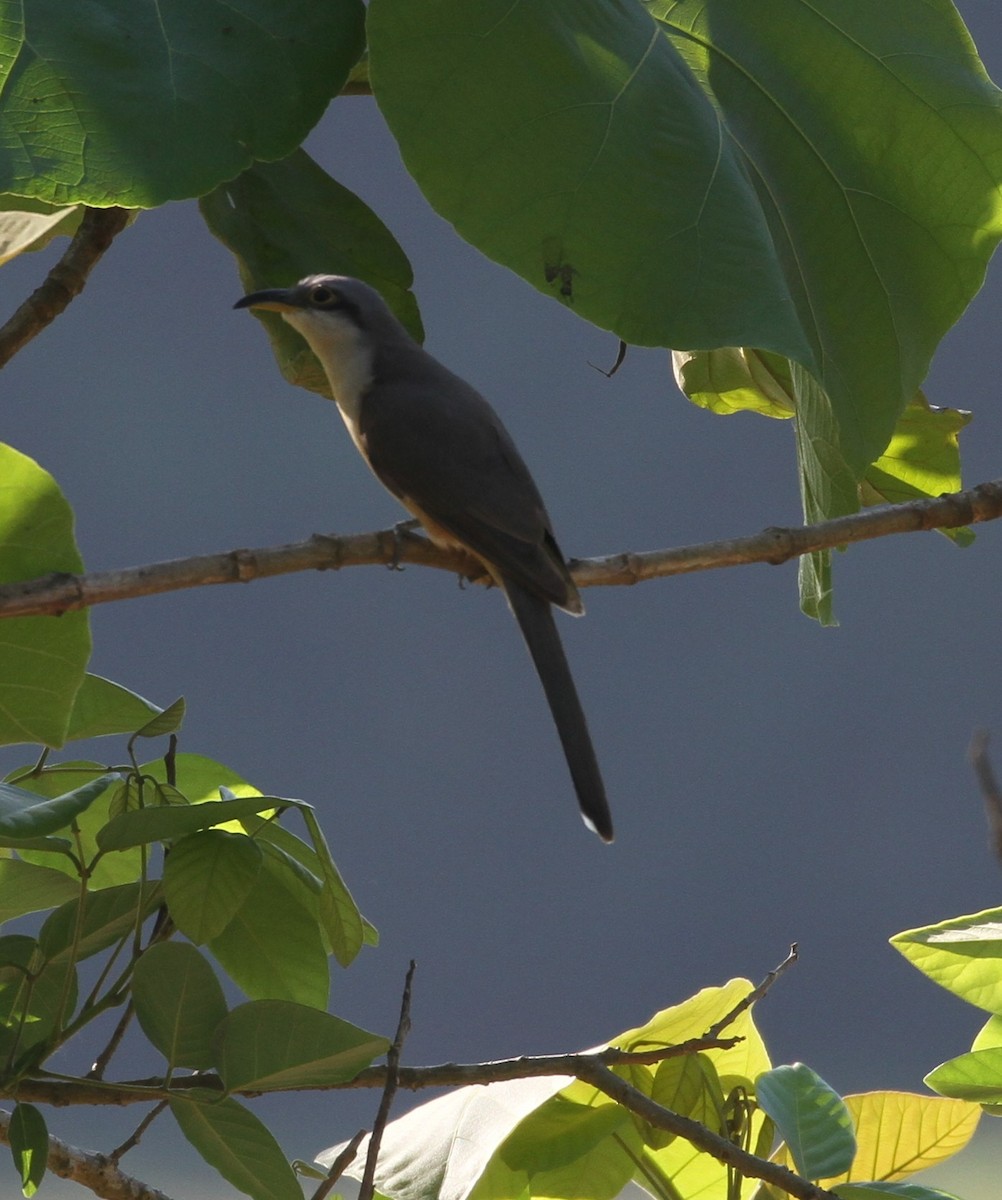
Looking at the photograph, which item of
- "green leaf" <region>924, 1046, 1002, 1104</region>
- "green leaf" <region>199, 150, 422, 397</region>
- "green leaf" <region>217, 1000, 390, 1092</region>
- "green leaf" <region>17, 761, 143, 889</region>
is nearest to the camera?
"green leaf" <region>217, 1000, 390, 1092</region>

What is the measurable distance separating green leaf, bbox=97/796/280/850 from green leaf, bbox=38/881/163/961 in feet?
0.27

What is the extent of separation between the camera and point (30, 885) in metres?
1.06

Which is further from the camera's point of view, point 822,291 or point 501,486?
point 501,486

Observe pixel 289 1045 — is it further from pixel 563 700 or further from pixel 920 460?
pixel 920 460

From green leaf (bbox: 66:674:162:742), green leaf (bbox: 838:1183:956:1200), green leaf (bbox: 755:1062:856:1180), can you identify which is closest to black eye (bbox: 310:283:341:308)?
green leaf (bbox: 66:674:162:742)

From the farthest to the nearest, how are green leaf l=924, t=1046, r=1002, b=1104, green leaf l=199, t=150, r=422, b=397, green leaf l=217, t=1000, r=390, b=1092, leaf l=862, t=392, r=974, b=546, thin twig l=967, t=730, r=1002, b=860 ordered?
leaf l=862, t=392, r=974, b=546, green leaf l=199, t=150, r=422, b=397, green leaf l=924, t=1046, r=1002, b=1104, green leaf l=217, t=1000, r=390, b=1092, thin twig l=967, t=730, r=1002, b=860

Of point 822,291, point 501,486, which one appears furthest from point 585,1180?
point 501,486

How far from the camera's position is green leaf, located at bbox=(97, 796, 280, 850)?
0.96 metres

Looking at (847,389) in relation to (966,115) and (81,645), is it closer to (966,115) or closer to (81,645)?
(966,115)

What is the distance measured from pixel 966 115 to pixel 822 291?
0.66 feet

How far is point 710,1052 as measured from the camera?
133 centimetres

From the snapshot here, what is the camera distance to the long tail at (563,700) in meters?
1.47

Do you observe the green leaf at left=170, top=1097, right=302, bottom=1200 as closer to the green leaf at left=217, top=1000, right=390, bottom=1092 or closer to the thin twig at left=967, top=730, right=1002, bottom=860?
the green leaf at left=217, top=1000, right=390, bottom=1092

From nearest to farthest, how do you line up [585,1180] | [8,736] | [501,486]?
[8,736]
[585,1180]
[501,486]
